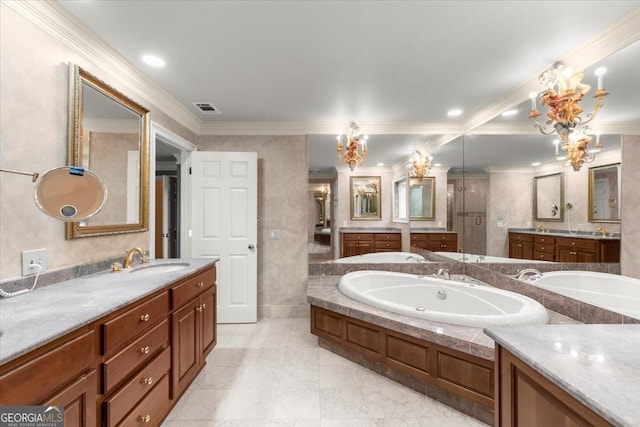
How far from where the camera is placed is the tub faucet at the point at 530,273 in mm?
2378

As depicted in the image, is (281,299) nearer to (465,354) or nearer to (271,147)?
(271,147)

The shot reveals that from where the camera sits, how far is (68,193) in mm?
1392

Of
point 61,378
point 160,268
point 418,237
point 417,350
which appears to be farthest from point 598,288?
point 160,268

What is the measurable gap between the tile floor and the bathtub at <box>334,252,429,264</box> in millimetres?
1183

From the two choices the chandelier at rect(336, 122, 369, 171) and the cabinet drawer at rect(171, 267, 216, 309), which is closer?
the cabinet drawer at rect(171, 267, 216, 309)

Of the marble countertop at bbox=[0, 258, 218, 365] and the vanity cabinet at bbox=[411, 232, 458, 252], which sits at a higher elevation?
the vanity cabinet at bbox=[411, 232, 458, 252]

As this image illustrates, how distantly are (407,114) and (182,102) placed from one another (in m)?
2.42

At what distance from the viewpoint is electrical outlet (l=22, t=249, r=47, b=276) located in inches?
55.5

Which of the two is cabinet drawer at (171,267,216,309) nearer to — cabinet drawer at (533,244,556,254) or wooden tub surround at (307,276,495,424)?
wooden tub surround at (307,276,495,424)

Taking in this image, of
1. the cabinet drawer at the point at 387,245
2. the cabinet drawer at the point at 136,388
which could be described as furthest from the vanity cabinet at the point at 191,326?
the cabinet drawer at the point at 387,245

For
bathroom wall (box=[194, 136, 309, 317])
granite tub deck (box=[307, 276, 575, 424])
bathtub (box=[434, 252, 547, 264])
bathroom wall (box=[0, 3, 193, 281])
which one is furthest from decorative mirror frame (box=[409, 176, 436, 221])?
bathroom wall (box=[0, 3, 193, 281])

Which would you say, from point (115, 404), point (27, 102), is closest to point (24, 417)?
point (115, 404)

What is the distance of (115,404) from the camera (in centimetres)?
122

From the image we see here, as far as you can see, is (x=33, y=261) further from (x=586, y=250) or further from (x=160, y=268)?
(x=586, y=250)
